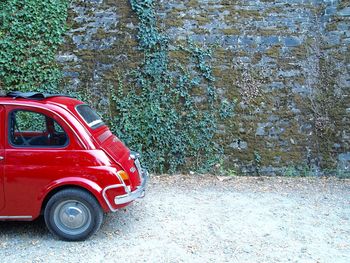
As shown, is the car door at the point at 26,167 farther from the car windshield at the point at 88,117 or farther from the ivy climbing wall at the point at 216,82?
the ivy climbing wall at the point at 216,82

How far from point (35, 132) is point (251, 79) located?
4.90m

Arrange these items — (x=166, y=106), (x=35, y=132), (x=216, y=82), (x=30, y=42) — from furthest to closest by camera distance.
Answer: (x=216, y=82)
(x=166, y=106)
(x=30, y=42)
(x=35, y=132)

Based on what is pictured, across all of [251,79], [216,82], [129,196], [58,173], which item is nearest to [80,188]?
[58,173]

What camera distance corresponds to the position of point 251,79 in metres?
8.36

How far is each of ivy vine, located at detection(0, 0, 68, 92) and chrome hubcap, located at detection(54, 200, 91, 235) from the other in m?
4.16

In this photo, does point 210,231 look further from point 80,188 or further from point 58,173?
point 58,173

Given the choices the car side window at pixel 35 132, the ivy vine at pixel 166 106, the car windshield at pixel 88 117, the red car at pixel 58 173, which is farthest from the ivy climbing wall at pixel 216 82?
the red car at pixel 58 173

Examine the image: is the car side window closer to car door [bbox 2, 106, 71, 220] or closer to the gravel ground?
car door [bbox 2, 106, 71, 220]

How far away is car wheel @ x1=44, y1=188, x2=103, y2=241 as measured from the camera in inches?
181

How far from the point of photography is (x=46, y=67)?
820 cm

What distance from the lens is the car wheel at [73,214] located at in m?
4.59

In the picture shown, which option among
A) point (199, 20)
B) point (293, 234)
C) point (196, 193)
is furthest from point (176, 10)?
point (293, 234)

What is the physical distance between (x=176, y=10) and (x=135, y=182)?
475cm

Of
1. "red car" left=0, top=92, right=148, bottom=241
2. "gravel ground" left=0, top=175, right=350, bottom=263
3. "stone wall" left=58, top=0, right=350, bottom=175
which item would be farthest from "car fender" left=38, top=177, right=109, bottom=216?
"stone wall" left=58, top=0, right=350, bottom=175
